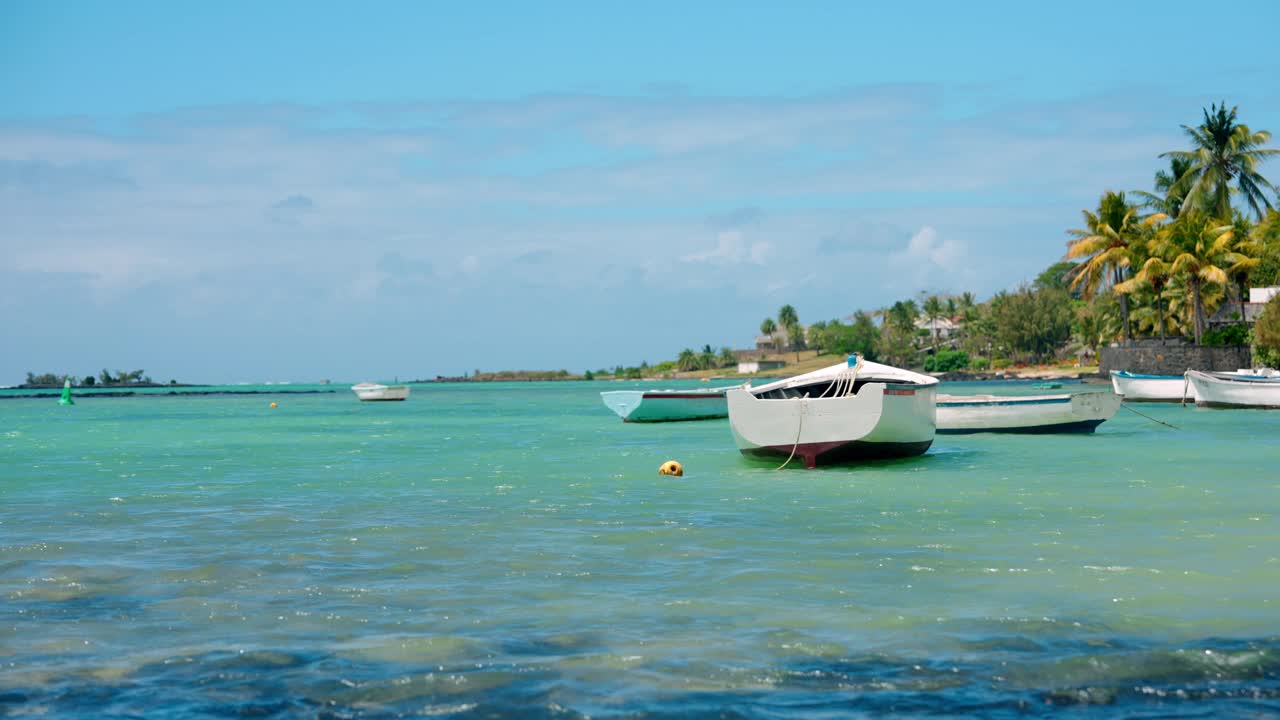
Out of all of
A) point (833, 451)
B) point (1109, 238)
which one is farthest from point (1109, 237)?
point (833, 451)

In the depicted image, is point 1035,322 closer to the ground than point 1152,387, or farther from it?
farther from it

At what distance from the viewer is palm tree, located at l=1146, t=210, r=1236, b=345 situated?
68312mm

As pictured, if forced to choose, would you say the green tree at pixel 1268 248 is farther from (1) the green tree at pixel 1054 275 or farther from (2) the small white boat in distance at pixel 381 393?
(1) the green tree at pixel 1054 275

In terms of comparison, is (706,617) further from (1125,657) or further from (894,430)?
(894,430)

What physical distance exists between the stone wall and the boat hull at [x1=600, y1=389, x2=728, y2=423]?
117 feet

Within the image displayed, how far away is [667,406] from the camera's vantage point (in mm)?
47719

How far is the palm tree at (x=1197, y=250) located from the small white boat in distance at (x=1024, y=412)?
3797cm

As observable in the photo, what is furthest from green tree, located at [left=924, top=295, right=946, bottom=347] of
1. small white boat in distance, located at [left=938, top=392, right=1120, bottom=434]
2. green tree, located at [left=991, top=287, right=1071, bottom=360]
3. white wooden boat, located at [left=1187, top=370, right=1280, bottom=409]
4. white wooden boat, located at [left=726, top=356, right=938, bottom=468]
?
white wooden boat, located at [left=726, top=356, right=938, bottom=468]

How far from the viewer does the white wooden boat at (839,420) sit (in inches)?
889

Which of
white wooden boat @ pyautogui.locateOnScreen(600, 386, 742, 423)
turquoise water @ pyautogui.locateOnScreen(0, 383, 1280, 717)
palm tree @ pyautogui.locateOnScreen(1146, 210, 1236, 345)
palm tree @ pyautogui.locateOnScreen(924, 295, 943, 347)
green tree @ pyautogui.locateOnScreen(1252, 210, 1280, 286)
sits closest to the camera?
turquoise water @ pyautogui.locateOnScreen(0, 383, 1280, 717)

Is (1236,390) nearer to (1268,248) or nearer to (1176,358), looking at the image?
(1268,248)

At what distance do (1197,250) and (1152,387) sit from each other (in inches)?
702

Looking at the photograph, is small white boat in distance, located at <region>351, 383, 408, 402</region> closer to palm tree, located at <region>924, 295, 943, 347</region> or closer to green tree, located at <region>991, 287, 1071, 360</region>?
green tree, located at <region>991, 287, 1071, 360</region>

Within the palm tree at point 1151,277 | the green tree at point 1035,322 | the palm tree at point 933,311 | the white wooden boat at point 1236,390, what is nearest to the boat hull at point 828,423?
the white wooden boat at point 1236,390
